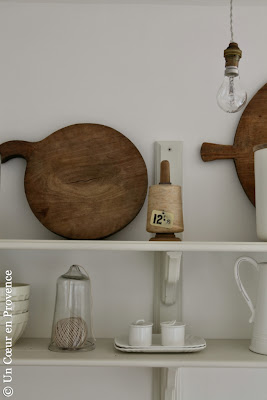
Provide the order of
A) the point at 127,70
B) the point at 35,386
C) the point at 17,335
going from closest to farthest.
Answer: the point at 17,335
the point at 35,386
the point at 127,70

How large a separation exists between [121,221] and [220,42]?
2.06ft

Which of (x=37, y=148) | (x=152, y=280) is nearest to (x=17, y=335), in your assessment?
(x=152, y=280)

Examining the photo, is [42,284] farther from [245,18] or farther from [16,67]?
[245,18]

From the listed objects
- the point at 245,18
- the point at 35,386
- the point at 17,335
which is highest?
the point at 245,18

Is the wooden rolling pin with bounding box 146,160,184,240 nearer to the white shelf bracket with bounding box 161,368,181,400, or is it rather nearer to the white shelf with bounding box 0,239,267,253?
the white shelf with bounding box 0,239,267,253

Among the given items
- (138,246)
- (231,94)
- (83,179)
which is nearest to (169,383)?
(138,246)

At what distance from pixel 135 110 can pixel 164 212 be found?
0.36 m

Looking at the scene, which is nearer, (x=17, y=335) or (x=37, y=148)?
(x=17, y=335)

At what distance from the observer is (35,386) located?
1.25m

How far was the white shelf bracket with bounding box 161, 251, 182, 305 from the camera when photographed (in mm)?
1131

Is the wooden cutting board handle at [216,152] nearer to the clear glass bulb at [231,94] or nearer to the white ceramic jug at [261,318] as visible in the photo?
the white ceramic jug at [261,318]

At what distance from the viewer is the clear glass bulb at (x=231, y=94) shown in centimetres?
78

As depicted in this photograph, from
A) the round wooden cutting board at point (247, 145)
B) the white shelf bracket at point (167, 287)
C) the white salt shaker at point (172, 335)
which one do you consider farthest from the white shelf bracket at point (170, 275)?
the round wooden cutting board at point (247, 145)

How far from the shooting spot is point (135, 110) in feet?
4.39
